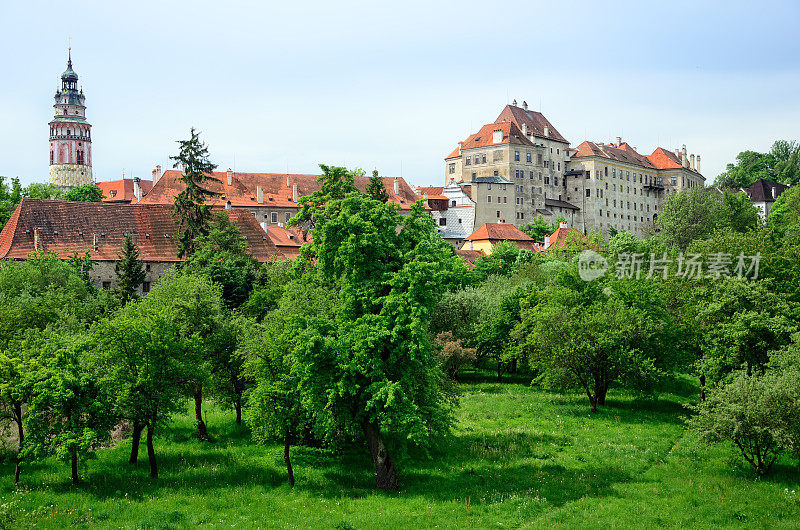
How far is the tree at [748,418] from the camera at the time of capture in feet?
91.9

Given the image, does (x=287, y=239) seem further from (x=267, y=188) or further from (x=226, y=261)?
(x=226, y=261)

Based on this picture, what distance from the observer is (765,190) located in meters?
156

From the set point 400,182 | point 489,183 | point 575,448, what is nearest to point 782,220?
point 489,183

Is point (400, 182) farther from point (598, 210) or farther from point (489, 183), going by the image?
point (598, 210)

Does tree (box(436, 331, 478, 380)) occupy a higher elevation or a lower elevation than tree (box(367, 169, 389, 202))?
lower

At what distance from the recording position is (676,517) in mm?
25125

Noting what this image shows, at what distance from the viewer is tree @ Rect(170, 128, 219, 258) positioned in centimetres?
6788

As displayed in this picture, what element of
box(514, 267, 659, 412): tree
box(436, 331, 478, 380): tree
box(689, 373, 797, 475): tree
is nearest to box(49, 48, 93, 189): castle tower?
box(436, 331, 478, 380): tree

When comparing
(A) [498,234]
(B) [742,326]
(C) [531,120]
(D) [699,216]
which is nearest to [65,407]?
(B) [742,326]

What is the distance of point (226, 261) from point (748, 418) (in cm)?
4122

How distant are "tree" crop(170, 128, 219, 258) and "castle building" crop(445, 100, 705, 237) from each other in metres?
66.4

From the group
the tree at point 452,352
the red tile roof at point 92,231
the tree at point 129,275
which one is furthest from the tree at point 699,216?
the tree at point 129,275

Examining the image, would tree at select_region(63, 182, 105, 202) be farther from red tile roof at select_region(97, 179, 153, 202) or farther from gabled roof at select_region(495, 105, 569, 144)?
gabled roof at select_region(495, 105, 569, 144)

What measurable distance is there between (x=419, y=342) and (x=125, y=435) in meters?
17.1
